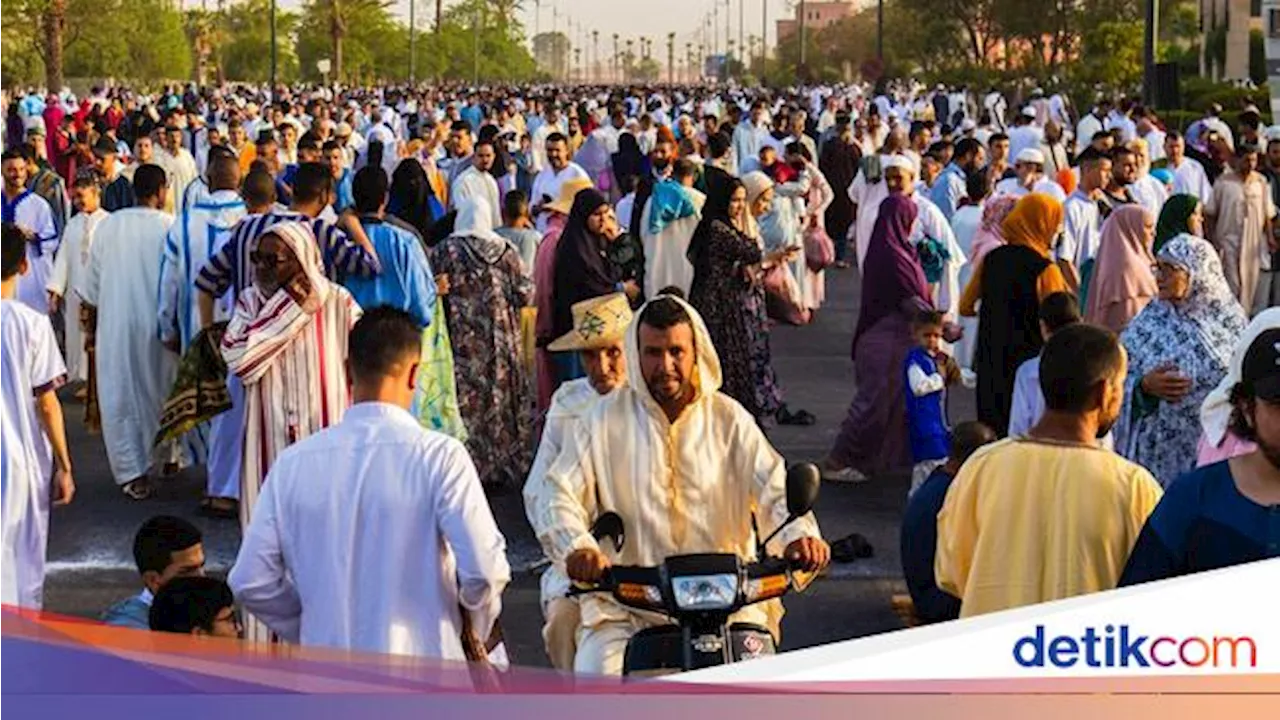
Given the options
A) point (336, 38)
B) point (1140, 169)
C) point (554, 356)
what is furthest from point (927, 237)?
point (336, 38)

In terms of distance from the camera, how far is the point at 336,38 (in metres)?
82.8

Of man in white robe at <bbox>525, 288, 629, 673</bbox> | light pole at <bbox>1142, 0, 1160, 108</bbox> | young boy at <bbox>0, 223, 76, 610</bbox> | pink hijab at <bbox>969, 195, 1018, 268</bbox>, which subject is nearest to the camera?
man in white robe at <bbox>525, 288, 629, 673</bbox>

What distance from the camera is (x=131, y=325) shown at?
11.6m

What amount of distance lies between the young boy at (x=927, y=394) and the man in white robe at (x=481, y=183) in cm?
459

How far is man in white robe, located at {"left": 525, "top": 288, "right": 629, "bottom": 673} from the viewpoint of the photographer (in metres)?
5.98

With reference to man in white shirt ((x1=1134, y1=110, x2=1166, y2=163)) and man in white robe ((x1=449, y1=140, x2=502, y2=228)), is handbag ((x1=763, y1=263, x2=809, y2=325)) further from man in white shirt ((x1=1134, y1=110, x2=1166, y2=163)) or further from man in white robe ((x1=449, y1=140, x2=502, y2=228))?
man in white shirt ((x1=1134, y1=110, x2=1166, y2=163))

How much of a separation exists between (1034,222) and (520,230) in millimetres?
3674

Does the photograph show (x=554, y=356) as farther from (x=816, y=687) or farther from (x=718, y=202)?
(x=816, y=687)

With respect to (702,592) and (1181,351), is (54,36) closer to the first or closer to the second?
(1181,351)

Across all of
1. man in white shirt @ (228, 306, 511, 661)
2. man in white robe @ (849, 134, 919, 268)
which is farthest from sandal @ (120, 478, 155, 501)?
man in white robe @ (849, 134, 919, 268)

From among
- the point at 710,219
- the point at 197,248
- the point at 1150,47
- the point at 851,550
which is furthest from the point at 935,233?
the point at 1150,47

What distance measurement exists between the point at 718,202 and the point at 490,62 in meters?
118

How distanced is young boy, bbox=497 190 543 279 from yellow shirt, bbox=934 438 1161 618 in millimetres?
7640

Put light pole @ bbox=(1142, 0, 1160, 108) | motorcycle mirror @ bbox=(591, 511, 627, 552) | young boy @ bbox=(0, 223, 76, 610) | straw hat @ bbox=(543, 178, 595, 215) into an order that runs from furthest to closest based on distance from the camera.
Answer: light pole @ bbox=(1142, 0, 1160, 108) < straw hat @ bbox=(543, 178, 595, 215) < young boy @ bbox=(0, 223, 76, 610) < motorcycle mirror @ bbox=(591, 511, 627, 552)
